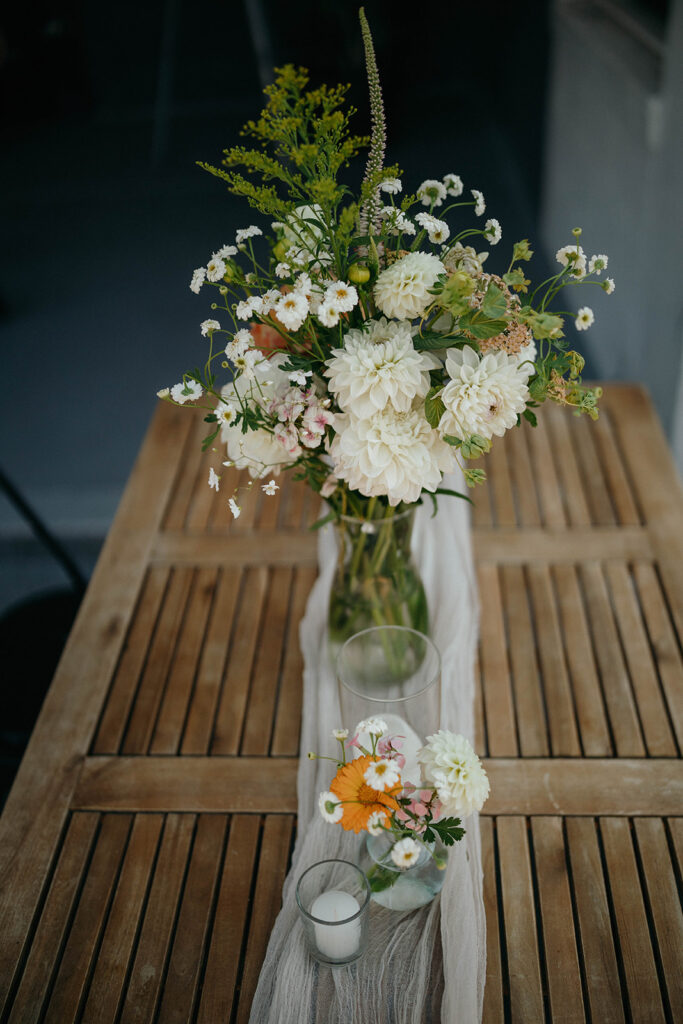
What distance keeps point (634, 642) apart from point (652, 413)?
25.3 inches

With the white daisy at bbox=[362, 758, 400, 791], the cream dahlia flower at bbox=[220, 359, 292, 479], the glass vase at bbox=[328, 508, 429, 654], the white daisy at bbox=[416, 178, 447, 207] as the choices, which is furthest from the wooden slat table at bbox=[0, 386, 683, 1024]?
the white daisy at bbox=[416, 178, 447, 207]

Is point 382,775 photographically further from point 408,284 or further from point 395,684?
point 408,284

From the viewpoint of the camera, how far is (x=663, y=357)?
2.10m

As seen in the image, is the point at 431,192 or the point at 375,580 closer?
the point at 431,192

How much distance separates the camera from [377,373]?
741 mm

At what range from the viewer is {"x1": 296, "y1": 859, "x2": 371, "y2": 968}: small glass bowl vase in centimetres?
79

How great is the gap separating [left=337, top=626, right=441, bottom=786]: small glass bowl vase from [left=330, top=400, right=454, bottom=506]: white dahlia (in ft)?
0.68

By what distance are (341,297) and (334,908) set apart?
0.57m

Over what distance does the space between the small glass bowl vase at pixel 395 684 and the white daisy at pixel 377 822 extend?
0.21 ft

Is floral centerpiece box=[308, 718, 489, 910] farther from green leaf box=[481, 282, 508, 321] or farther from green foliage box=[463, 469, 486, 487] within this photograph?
green leaf box=[481, 282, 508, 321]

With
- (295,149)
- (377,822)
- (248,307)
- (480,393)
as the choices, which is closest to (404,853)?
(377,822)

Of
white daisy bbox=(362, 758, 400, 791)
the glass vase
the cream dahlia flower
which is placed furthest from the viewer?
the glass vase

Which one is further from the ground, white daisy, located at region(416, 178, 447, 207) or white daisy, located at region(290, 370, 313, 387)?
white daisy, located at region(416, 178, 447, 207)

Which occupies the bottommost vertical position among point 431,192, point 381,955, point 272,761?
point 381,955
